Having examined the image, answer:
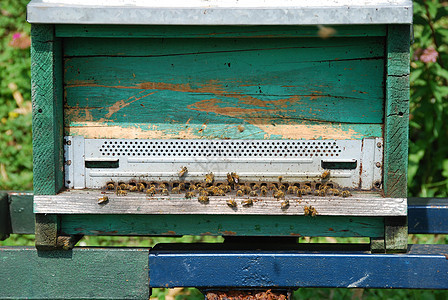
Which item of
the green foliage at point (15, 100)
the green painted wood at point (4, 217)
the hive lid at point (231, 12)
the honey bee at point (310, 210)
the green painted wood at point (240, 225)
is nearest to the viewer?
the hive lid at point (231, 12)

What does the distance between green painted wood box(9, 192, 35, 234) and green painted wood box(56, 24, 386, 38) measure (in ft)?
3.81

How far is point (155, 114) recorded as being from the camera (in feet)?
8.12

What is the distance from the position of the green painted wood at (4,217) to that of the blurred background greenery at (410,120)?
1.43 meters

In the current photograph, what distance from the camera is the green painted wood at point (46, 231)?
2393 millimetres

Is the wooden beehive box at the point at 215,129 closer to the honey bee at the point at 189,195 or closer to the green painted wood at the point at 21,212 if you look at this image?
the honey bee at the point at 189,195

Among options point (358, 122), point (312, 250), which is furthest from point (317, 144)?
point (312, 250)

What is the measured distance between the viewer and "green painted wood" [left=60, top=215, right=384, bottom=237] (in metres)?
2.41

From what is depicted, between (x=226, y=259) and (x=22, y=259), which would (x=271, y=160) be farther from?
(x=22, y=259)

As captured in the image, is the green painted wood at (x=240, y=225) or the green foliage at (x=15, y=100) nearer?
the green painted wood at (x=240, y=225)

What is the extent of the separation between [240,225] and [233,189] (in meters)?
0.18

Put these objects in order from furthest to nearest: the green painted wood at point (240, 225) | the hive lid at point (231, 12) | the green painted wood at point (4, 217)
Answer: the green painted wood at point (4, 217)
the green painted wood at point (240, 225)
the hive lid at point (231, 12)

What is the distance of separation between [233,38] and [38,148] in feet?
3.50

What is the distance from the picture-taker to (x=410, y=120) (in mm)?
4691

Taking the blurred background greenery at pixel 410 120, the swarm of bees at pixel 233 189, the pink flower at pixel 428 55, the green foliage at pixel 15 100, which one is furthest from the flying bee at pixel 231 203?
the green foliage at pixel 15 100
